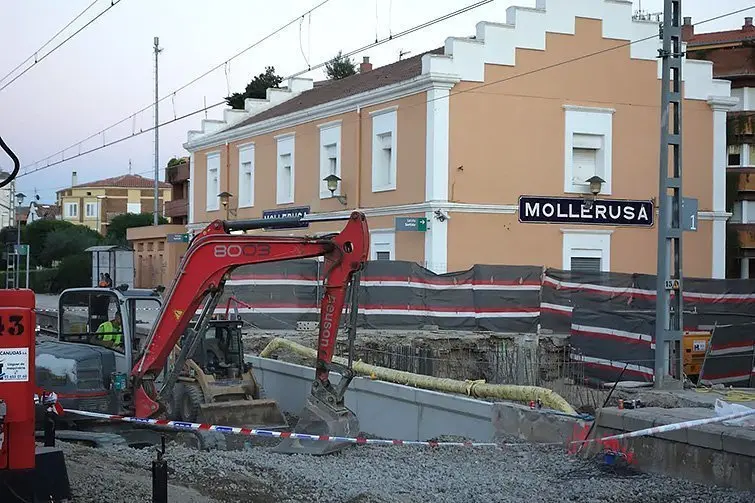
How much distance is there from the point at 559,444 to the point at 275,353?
10.8 meters

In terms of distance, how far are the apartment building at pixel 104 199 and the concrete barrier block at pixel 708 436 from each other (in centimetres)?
10568

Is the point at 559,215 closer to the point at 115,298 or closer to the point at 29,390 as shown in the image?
the point at 115,298

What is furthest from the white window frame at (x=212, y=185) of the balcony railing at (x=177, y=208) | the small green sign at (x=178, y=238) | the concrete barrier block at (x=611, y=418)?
the concrete barrier block at (x=611, y=418)

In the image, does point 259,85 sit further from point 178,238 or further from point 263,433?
point 263,433

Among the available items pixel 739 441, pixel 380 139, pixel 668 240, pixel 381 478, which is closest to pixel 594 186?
pixel 380 139

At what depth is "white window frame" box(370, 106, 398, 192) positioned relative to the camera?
3039 centimetres

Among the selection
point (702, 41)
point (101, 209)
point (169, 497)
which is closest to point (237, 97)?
point (702, 41)

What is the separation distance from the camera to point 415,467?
11867 millimetres

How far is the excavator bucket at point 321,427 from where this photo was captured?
12.9 m

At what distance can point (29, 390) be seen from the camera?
6871mm

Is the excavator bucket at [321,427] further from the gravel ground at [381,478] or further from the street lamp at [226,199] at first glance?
the street lamp at [226,199]

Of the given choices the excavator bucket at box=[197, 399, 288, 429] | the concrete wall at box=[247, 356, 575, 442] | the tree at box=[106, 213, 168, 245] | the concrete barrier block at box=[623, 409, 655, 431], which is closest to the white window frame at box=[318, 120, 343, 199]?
the concrete wall at box=[247, 356, 575, 442]

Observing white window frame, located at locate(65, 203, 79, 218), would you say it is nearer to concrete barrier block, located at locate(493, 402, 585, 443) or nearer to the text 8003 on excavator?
the text 8003 on excavator

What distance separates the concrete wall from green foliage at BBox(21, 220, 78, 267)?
54423 mm
